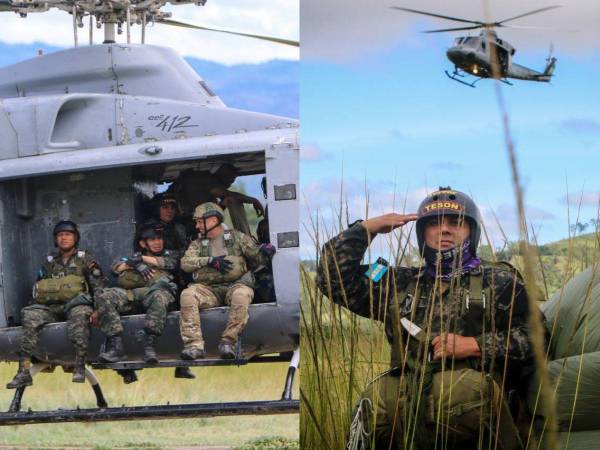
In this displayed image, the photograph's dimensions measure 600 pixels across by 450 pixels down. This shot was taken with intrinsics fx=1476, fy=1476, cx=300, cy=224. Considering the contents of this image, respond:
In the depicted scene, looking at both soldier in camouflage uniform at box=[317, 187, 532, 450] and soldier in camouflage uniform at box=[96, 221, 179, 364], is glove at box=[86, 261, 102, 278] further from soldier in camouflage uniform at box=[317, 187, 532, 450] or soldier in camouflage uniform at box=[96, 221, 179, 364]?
soldier in camouflage uniform at box=[317, 187, 532, 450]

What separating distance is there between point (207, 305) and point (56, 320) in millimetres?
662

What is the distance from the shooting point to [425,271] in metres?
4.12

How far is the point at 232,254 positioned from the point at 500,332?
2040 millimetres

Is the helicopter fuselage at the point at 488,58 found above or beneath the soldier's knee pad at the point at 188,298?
above

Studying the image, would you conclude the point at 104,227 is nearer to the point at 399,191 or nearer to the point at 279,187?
the point at 279,187

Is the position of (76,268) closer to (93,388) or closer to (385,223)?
(93,388)

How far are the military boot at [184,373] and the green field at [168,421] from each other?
23 mm

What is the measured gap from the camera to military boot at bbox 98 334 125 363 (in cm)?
604

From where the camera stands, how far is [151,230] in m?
6.03

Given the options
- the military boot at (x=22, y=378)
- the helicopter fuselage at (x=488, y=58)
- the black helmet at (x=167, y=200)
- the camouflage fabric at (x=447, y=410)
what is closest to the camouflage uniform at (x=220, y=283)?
the black helmet at (x=167, y=200)

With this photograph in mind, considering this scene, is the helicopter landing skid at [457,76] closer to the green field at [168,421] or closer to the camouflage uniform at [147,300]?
the green field at [168,421]

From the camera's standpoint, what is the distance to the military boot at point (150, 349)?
5977mm

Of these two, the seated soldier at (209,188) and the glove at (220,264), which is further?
the seated soldier at (209,188)

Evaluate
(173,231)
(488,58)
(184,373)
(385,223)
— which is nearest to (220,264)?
(173,231)
